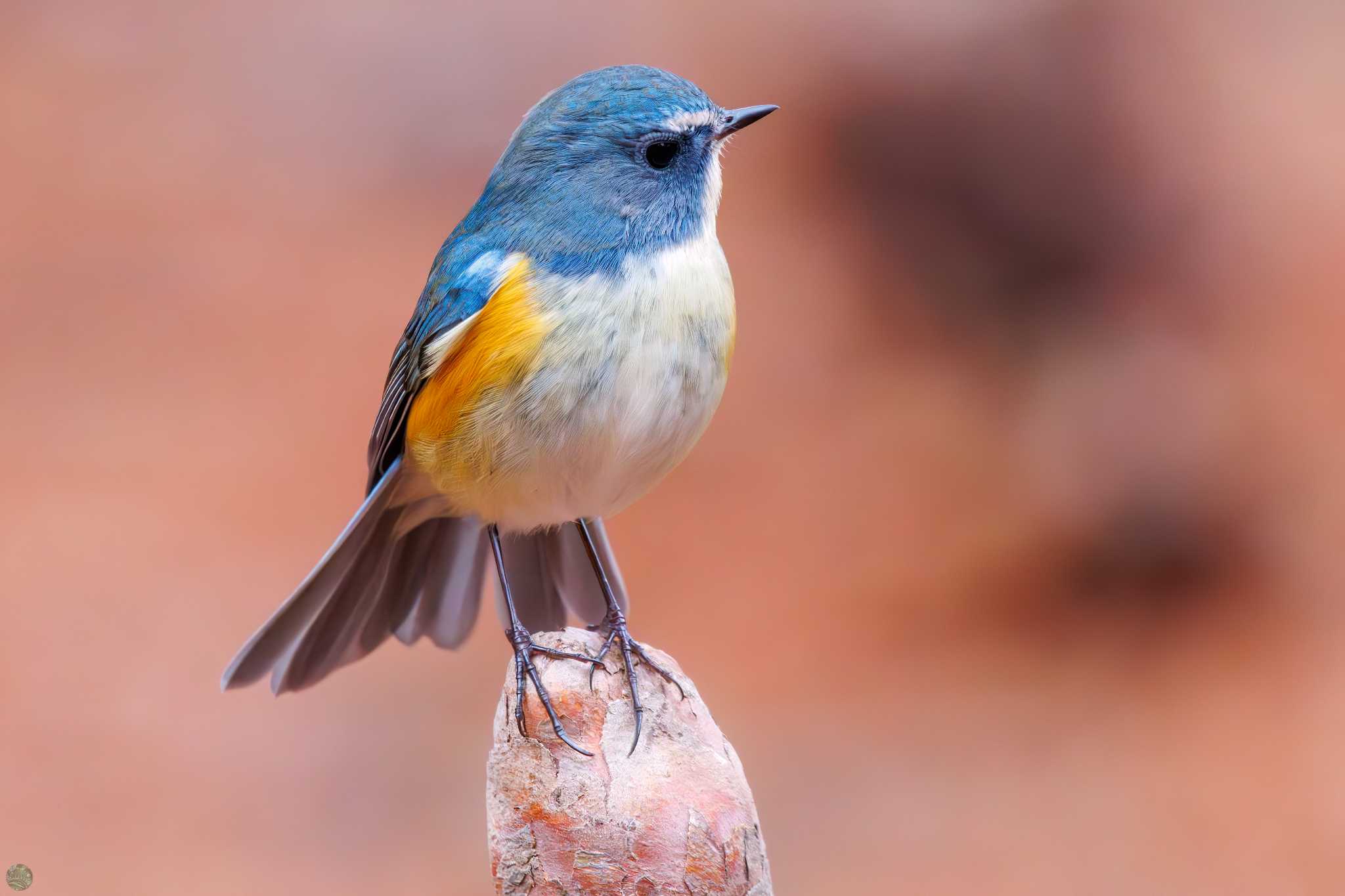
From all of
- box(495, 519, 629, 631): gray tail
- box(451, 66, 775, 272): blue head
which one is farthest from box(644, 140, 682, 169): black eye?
box(495, 519, 629, 631): gray tail

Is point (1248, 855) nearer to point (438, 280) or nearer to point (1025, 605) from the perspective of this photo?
point (1025, 605)

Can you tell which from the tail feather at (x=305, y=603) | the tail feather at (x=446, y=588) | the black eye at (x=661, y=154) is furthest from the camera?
the tail feather at (x=446, y=588)

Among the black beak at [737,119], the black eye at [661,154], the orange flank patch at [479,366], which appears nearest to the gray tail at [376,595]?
the orange flank patch at [479,366]

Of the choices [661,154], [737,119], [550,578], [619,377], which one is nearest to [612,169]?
[661,154]

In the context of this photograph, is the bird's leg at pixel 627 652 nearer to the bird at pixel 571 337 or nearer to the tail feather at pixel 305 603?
the bird at pixel 571 337

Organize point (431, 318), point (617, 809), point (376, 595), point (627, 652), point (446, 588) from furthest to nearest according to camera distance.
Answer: point (446, 588) < point (376, 595) < point (431, 318) < point (627, 652) < point (617, 809)

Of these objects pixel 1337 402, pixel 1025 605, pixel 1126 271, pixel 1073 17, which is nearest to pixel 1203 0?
pixel 1073 17

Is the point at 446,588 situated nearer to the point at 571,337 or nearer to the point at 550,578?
the point at 550,578
